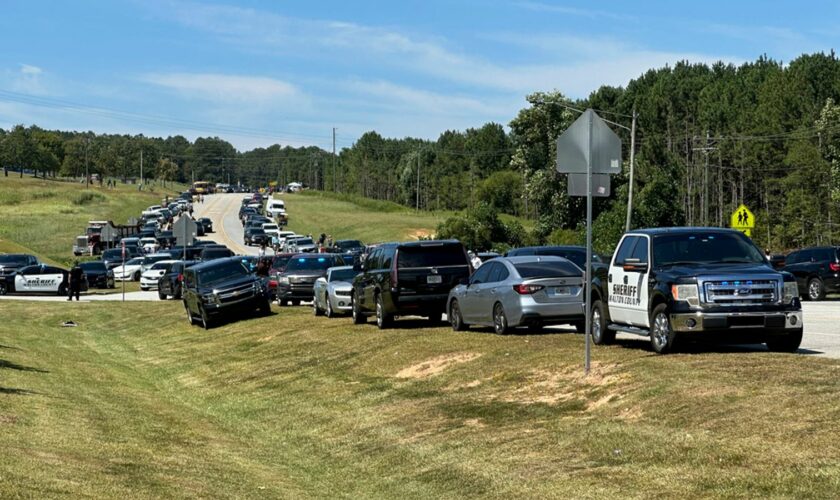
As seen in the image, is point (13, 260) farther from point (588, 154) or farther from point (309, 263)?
point (588, 154)

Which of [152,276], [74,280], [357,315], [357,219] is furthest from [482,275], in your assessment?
[357,219]

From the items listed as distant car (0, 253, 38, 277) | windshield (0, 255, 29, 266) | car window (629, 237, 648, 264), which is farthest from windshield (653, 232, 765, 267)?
windshield (0, 255, 29, 266)

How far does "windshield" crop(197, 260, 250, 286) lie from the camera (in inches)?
1519

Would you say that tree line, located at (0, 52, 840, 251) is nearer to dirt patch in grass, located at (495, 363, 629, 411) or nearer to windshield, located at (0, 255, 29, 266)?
windshield, located at (0, 255, 29, 266)

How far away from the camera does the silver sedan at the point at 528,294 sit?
2364 cm

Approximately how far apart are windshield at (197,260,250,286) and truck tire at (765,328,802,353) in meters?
23.1

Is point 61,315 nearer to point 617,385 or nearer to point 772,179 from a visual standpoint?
point 617,385

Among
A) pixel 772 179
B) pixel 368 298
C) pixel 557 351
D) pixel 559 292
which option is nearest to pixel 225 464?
pixel 557 351

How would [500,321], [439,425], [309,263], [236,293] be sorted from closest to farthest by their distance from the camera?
[439,425] < [500,321] < [236,293] < [309,263]

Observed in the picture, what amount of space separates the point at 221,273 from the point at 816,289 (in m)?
19.1

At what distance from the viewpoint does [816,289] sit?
41125 mm

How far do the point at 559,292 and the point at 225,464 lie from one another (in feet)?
32.0

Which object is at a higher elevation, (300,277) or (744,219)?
(744,219)

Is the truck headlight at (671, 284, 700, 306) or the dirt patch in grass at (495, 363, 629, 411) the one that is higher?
the truck headlight at (671, 284, 700, 306)
